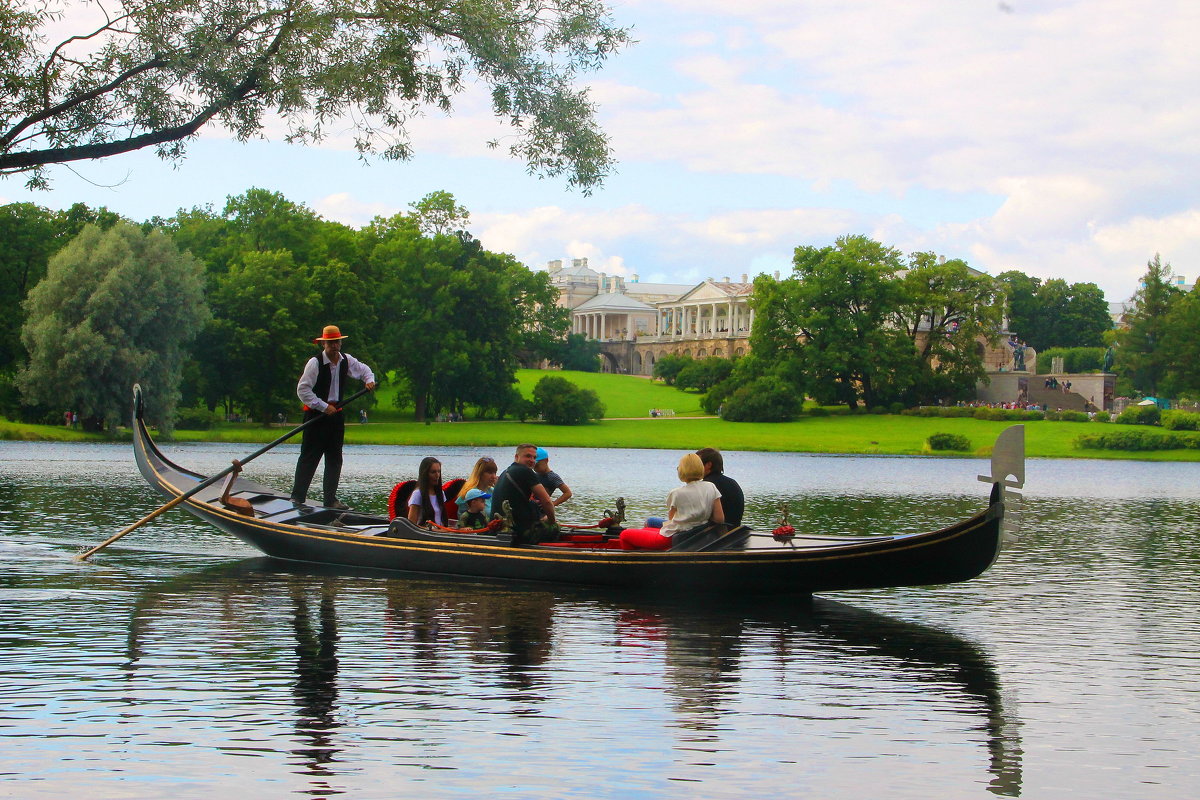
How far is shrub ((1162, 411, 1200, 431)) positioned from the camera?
7131cm

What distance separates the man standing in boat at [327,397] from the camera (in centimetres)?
1531

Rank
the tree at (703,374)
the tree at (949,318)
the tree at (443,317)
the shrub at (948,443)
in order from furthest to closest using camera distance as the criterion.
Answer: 1. the tree at (703,374)
2. the tree at (949,318)
3. the tree at (443,317)
4. the shrub at (948,443)

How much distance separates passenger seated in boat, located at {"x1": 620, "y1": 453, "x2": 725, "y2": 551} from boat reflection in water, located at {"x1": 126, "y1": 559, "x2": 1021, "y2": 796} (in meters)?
0.65

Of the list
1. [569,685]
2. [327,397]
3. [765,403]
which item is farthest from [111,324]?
[765,403]

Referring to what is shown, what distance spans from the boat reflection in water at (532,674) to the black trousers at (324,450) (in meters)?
2.12

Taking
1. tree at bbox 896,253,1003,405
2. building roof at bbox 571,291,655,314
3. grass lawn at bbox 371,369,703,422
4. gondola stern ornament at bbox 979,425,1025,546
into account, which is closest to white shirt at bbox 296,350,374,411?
gondola stern ornament at bbox 979,425,1025,546

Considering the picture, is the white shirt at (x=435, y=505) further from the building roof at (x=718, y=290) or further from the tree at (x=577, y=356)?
the building roof at (x=718, y=290)

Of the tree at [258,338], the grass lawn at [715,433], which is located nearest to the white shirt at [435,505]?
the grass lawn at [715,433]

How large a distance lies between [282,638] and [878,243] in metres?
81.3

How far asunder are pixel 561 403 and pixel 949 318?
3128cm

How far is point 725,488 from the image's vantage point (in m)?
13.4

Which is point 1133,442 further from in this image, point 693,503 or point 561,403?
point 693,503

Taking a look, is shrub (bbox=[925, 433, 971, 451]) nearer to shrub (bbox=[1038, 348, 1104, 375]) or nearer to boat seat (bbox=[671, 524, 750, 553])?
shrub (bbox=[1038, 348, 1104, 375])

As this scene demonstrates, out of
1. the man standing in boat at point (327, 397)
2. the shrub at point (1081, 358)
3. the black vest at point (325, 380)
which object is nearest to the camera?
the man standing in boat at point (327, 397)
